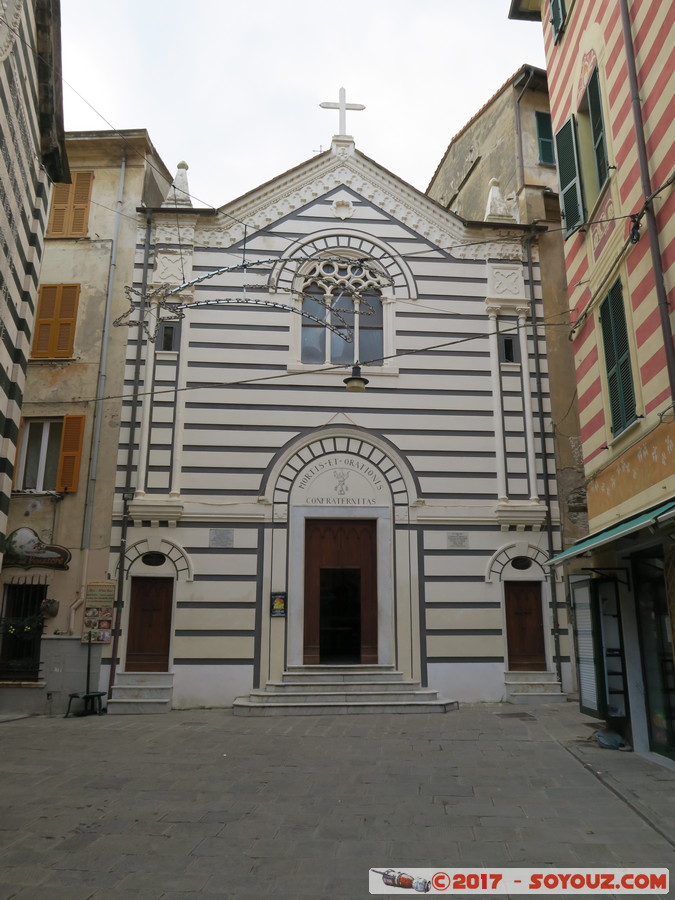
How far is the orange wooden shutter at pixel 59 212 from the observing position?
1567 cm

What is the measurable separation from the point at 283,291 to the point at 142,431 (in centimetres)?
428

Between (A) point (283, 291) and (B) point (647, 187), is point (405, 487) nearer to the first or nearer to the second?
(A) point (283, 291)

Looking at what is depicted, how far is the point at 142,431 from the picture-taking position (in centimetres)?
1452

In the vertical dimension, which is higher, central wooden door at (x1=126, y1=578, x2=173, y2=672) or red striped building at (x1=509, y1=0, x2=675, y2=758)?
red striped building at (x1=509, y1=0, x2=675, y2=758)

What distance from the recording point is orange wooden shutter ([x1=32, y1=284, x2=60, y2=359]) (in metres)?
14.9

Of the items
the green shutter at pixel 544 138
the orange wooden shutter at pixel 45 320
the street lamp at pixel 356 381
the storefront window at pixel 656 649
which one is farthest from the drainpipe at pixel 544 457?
the orange wooden shutter at pixel 45 320

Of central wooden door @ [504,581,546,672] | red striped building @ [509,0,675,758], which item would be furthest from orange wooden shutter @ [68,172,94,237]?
central wooden door @ [504,581,546,672]

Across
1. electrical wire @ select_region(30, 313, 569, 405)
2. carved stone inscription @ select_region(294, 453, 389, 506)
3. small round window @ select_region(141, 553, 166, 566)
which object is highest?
electrical wire @ select_region(30, 313, 569, 405)

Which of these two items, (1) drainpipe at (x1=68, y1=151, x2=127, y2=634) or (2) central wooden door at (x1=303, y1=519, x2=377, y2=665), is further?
(2) central wooden door at (x1=303, y1=519, x2=377, y2=665)

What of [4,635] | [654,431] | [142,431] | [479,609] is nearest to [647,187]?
[654,431]

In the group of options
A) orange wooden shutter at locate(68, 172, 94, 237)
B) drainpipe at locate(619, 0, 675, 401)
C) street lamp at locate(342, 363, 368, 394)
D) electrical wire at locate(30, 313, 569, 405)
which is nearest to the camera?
drainpipe at locate(619, 0, 675, 401)

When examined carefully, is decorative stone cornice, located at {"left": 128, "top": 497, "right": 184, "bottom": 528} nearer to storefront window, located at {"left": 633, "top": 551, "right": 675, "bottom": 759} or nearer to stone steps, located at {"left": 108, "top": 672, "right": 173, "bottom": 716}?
stone steps, located at {"left": 108, "top": 672, "right": 173, "bottom": 716}

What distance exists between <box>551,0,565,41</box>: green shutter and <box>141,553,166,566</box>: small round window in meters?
11.6

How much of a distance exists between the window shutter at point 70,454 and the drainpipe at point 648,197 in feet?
36.0
